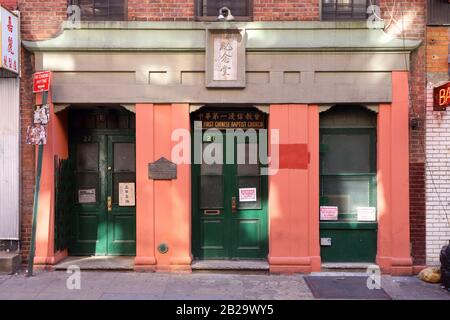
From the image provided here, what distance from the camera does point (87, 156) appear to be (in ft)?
29.8

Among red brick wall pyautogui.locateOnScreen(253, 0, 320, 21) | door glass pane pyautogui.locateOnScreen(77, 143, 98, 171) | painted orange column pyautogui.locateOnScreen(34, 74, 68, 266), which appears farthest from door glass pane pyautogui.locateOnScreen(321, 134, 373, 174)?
painted orange column pyautogui.locateOnScreen(34, 74, 68, 266)

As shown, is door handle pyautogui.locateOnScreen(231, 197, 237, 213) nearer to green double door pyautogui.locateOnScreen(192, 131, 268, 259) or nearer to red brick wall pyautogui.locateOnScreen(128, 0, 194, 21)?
green double door pyautogui.locateOnScreen(192, 131, 268, 259)

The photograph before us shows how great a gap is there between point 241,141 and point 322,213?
210 centimetres

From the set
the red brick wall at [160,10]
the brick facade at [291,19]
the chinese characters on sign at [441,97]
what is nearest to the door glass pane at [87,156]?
the brick facade at [291,19]

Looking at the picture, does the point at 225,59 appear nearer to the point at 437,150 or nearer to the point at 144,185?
the point at 144,185

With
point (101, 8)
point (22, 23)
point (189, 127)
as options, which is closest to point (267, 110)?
point (189, 127)

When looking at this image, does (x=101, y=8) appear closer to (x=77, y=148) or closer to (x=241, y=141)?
(x=77, y=148)

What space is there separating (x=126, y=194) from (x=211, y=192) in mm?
1773

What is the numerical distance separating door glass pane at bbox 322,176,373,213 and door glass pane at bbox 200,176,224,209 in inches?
80.0

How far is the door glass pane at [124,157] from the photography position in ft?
29.6

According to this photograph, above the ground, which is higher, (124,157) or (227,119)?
(227,119)

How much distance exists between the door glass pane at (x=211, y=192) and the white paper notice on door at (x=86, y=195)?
228 cm

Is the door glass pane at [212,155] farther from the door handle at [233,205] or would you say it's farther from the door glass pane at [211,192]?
the door handle at [233,205]

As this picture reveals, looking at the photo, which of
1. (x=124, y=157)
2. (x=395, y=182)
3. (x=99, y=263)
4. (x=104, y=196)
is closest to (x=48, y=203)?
(x=104, y=196)
